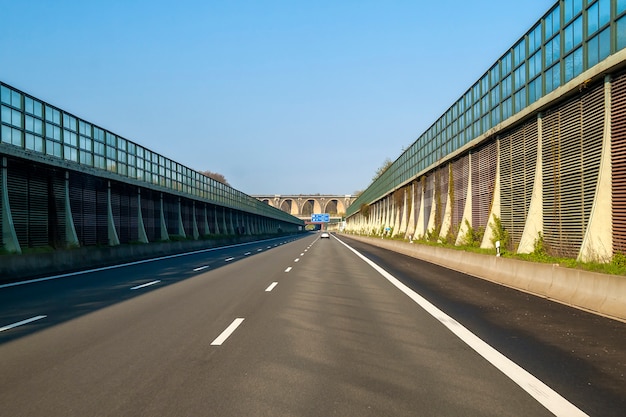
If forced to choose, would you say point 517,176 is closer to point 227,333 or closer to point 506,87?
point 506,87

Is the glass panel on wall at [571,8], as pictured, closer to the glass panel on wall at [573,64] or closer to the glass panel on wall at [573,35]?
the glass panel on wall at [573,35]

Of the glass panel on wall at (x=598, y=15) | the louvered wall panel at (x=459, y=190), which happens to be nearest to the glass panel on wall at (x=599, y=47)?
the glass panel on wall at (x=598, y=15)

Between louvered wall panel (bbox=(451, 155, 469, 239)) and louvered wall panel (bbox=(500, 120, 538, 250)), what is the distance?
21.2 feet

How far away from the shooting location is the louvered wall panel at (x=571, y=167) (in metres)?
13.4

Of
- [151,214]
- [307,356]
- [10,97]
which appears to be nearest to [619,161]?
[307,356]

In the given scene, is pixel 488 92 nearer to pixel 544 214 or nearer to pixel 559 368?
pixel 544 214

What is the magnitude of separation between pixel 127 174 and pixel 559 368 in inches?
1145

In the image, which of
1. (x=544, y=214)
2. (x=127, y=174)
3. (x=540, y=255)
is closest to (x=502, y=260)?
(x=540, y=255)

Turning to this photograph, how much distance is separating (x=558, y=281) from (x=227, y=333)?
7797mm

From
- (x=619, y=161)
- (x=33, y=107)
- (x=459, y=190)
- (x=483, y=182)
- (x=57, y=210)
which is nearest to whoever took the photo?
(x=619, y=161)

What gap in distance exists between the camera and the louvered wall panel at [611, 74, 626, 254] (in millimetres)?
11453

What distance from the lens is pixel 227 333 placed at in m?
7.95

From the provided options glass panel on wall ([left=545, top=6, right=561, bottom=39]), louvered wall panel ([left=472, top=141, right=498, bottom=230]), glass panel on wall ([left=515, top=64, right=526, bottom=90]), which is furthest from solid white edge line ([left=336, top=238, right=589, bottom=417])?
louvered wall panel ([left=472, top=141, right=498, bottom=230])

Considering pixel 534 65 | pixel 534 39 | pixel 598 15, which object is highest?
pixel 534 39
